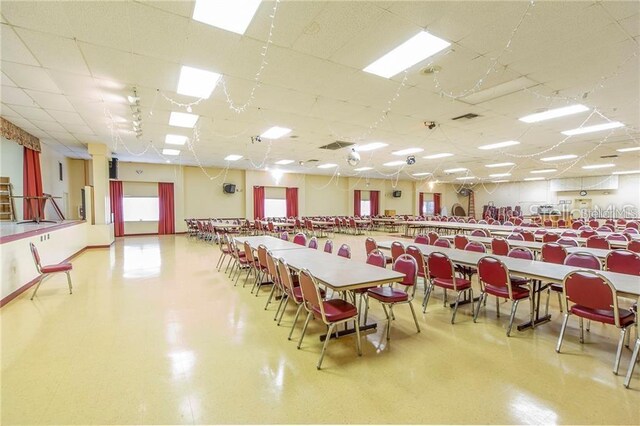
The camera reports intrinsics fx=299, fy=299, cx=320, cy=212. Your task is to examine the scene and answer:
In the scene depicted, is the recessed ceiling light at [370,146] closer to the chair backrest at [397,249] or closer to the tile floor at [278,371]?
the chair backrest at [397,249]

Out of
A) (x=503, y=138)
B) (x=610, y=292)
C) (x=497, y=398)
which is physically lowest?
(x=497, y=398)

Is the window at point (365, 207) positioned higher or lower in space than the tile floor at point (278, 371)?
higher

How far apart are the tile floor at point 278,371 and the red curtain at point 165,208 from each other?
10.0 m

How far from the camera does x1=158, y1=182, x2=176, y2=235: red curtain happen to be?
13.6 meters

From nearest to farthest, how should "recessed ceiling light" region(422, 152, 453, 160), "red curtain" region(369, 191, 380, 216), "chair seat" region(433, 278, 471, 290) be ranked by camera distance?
1. "chair seat" region(433, 278, 471, 290)
2. "recessed ceiling light" region(422, 152, 453, 160)
3. "red curtain" region(369, 191, 380, 216)

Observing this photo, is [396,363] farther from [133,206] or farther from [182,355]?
[133,206]

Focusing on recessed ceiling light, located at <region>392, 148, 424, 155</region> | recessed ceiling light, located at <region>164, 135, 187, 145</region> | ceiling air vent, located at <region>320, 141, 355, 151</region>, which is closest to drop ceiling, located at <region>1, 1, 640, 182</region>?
recessed ceiling light, located at <region>164, 135, 187, 145</region>

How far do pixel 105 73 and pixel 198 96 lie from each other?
1300 millimetres

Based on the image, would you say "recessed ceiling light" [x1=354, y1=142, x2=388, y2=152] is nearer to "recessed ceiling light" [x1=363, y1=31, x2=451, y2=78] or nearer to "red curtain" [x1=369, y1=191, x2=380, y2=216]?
"recessed ceiling light" [x1=363, y1=31, x2=451, y2=78]

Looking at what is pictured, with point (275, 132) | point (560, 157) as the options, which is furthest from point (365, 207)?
point (275, 132)

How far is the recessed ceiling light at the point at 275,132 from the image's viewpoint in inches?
284

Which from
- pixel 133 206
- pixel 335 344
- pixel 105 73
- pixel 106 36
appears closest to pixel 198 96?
pixel 105 73

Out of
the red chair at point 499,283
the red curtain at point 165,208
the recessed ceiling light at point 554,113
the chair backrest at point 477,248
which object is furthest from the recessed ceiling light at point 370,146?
the red curtain at point 165,208

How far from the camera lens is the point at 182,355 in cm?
285
